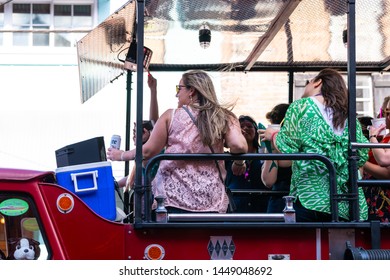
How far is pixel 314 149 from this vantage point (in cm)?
425

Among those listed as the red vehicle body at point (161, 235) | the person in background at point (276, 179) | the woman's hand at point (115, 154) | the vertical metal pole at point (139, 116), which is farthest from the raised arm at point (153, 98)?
the red vehicle body at point (161, 235)

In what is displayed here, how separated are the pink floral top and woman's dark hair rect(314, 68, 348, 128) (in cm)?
66

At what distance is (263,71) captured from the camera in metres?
6.97

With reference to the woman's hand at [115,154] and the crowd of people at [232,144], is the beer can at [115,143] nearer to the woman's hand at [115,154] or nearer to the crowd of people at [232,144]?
the woman's hand at [115,154]

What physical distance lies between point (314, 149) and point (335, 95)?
35cm

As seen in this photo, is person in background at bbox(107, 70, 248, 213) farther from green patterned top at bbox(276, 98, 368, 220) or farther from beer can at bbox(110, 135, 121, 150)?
beer can at bbox(110, 135, 121, 150)

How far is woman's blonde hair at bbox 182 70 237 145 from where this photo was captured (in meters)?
4.29

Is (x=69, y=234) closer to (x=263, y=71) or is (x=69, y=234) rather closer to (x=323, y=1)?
(x=323, y=1)

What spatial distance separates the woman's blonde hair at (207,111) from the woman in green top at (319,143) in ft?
1.12

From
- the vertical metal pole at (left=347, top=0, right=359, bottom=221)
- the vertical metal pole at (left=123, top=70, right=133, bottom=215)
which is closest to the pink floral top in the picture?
the vertical metal pole at (left=347, top=0, right=359, bottom=221)

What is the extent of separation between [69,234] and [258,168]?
2.52 meters

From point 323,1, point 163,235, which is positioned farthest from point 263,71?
point 163,235

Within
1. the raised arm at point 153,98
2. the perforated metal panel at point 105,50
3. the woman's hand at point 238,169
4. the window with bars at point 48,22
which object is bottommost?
the woman's hand at point 238,169

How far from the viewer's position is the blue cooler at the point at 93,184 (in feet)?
12.9
